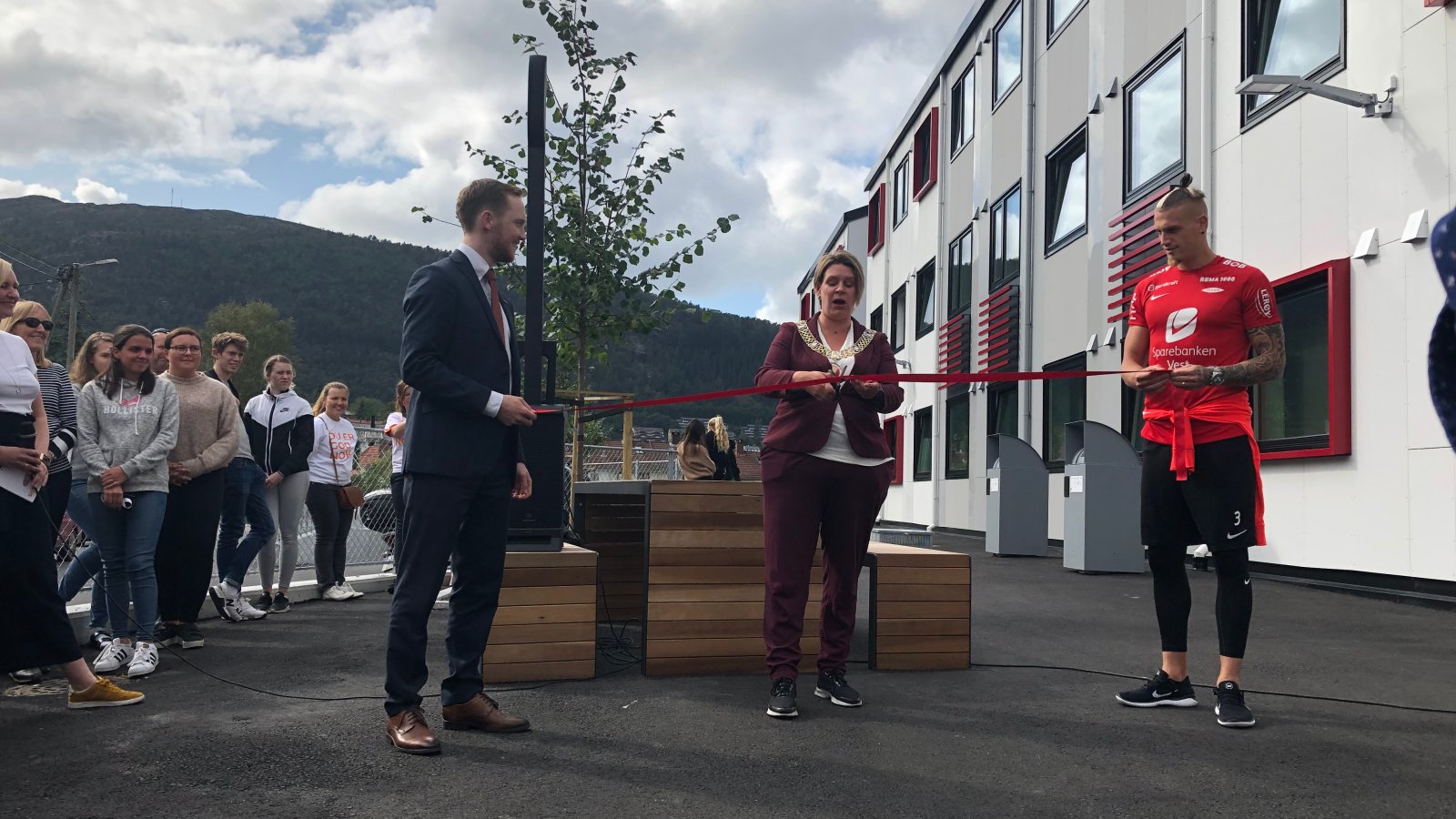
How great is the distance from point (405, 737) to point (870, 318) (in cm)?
3054

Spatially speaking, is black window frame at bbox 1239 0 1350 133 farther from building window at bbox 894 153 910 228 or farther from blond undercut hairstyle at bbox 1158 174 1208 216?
building window at bbox 894 153 910 228

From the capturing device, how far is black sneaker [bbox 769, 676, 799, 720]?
13.5 ft

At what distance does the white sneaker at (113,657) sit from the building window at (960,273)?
55.6 feet

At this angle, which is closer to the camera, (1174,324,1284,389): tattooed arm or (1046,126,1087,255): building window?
(1174,324,1284,389): tattooed arm

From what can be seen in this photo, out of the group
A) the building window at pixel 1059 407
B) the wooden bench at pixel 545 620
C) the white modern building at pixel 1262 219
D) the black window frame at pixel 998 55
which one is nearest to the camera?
the wooden bench at pixel 545 620

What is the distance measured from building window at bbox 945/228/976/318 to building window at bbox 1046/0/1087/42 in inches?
182

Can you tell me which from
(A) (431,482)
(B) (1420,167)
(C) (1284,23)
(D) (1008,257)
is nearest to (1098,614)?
(B) (1420,167)

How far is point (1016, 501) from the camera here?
13852 mm

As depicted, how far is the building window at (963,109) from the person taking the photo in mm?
21078

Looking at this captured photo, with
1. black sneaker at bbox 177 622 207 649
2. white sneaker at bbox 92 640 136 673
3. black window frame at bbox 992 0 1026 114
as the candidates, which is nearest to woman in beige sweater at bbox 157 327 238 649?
black sneaker at bbox 177 622 207 649

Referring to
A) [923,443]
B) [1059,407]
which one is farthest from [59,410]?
[923,443]

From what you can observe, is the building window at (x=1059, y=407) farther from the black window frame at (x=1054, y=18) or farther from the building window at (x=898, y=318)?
the building window at (x=898, y=318)

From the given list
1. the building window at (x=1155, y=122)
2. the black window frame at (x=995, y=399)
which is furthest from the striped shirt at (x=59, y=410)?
the black window frame at (x=995, y=399)

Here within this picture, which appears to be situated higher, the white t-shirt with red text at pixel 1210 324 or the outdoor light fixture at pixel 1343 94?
the outdoor light fixture at pixel 1343 94
